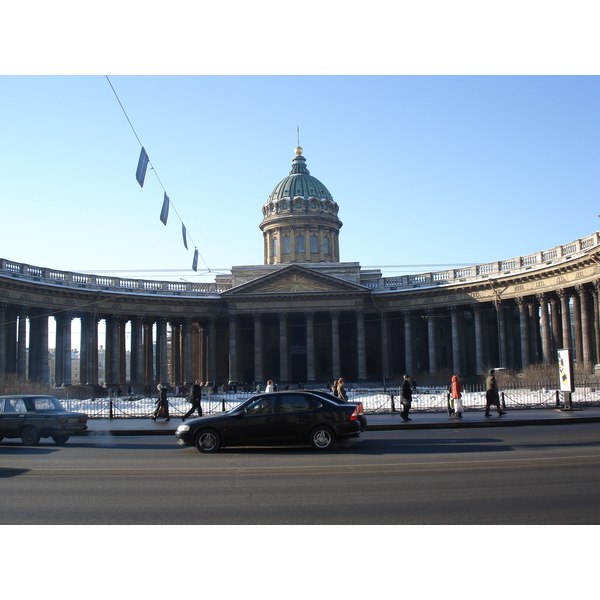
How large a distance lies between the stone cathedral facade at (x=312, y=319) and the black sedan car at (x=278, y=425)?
36.8m

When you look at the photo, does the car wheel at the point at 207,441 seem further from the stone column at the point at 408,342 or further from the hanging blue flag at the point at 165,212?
the stone column at the point at 408,342

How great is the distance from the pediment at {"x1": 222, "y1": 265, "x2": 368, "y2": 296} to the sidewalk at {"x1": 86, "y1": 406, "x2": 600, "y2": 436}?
125 ft

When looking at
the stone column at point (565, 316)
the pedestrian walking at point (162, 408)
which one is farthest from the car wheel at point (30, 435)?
the stone column at point (565, 316)

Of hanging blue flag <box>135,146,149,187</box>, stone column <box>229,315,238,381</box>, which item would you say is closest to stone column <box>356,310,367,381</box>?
stone column <box>229,315,238,381</box>

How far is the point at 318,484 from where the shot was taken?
12.7 meters

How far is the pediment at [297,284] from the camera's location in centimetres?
6900

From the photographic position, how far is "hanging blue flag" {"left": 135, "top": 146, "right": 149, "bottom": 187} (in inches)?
897

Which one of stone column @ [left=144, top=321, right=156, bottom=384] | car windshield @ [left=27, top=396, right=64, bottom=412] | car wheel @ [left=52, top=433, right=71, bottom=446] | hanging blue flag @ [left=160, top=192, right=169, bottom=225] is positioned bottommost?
car wheel @ [left=52, top=433, right=71, bottom=446]

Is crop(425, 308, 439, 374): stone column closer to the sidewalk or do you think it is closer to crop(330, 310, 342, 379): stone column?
crop(330, 310, 342, 379): stone column

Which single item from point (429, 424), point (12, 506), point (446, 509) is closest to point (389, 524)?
point (446, 509)

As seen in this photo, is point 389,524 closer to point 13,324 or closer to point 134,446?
point 134,446

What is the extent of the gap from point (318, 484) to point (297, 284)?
187 ft

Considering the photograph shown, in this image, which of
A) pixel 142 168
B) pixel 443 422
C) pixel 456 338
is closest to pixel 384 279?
pixel 456 338

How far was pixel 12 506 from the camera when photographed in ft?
37.0
